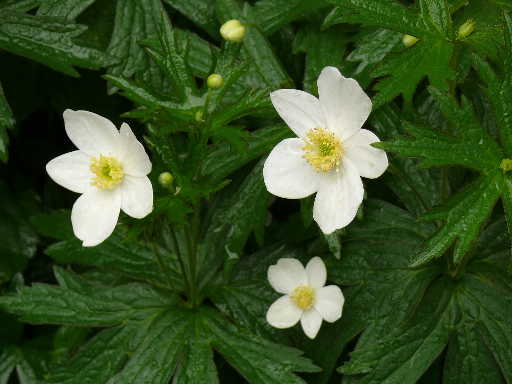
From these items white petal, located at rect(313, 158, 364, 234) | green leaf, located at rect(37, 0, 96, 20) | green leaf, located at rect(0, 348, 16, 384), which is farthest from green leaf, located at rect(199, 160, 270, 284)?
green leaf, located at rect(0, 348, 16, 384)

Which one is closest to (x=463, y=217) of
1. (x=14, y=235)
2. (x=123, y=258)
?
(x=123, y=258)

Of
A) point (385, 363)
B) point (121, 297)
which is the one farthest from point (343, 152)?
point (121, 297)

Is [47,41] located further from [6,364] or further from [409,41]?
[6,364]

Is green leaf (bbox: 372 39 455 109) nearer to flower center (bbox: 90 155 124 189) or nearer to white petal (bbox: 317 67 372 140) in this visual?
white petal (bbox: 317 67 372 140)

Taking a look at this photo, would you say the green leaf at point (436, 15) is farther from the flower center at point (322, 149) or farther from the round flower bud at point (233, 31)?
the round flower bud at point (233, 31)

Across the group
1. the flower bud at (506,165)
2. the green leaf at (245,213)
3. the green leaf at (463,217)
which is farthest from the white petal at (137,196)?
the flower bud at (506,165)

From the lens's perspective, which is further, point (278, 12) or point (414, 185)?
point (278, 12)
